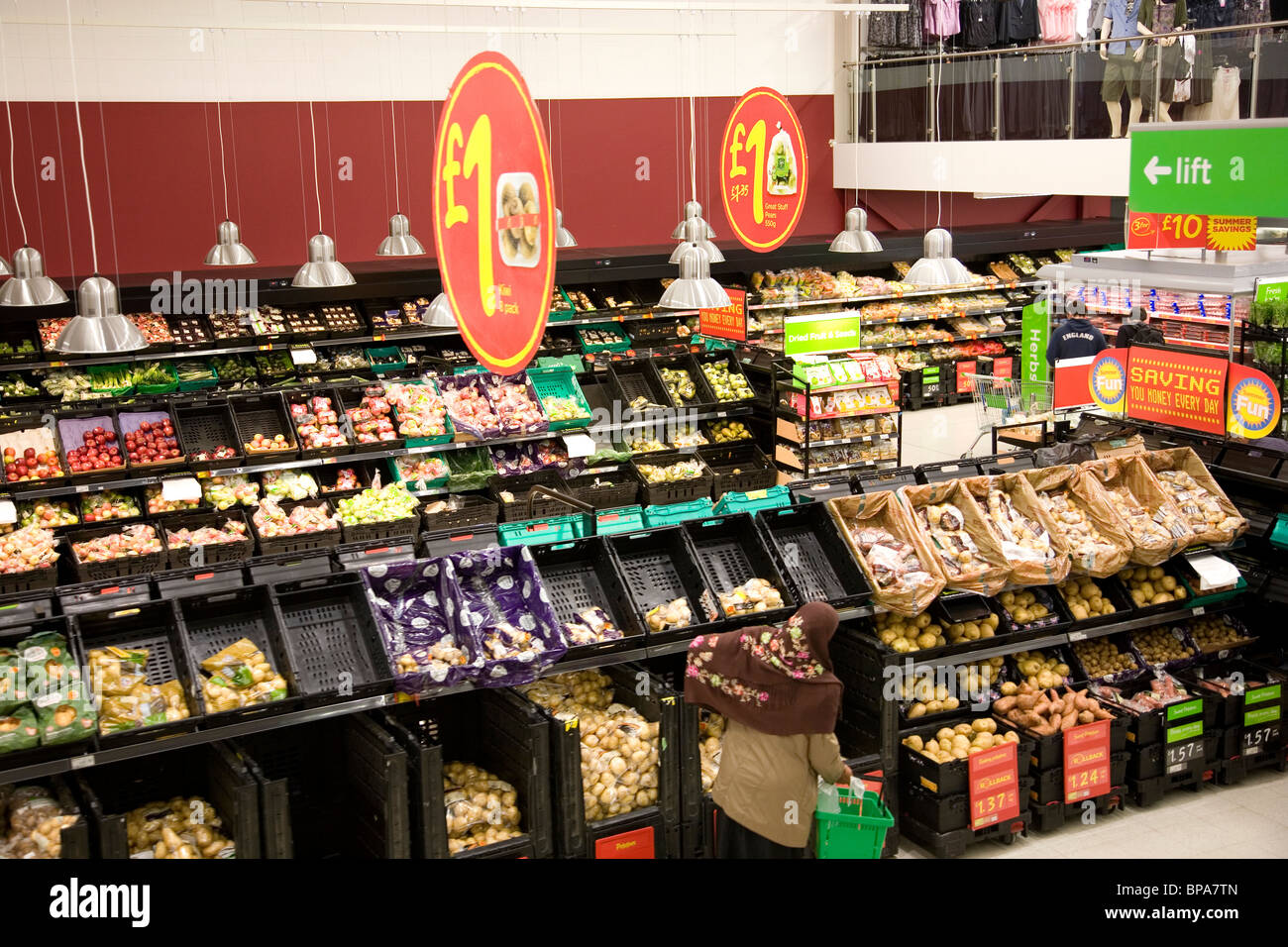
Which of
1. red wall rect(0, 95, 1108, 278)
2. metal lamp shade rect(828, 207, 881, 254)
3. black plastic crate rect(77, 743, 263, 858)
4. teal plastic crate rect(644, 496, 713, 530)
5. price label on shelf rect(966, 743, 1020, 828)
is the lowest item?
price label on shelf rect(966, 743, 1020, 828)

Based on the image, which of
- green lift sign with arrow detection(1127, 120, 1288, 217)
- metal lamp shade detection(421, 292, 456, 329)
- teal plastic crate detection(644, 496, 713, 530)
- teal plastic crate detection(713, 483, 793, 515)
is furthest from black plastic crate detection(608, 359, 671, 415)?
green lift sign with arrow detection(1127, 120, 1288, 217)

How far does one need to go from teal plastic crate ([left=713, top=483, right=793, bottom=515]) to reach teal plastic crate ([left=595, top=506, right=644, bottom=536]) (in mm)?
424

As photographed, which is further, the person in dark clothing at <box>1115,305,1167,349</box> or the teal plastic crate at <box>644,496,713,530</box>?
the person in dark clothing at <box>1115,305,1167,349</box>

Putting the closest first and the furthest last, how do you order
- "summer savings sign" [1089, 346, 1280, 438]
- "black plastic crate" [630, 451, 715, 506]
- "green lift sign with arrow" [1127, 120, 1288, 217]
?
"green lift sign with arrow" [1127, 120, 1288, 217] → "summer savings sign" [1089, 346, 1280, 438] → "black plastic crate" [630, 451, 715, 506]

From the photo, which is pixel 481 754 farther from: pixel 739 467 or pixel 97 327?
pixel 739 467

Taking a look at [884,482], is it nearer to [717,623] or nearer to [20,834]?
[717,623]

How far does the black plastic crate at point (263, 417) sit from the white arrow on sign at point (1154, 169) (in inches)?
231

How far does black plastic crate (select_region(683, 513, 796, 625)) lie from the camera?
5.68 m

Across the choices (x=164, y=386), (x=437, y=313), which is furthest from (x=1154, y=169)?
(x=164, y=386)

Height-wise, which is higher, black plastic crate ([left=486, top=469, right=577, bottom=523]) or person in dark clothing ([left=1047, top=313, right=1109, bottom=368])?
person in dark clothing ([left=1047, top=313, right=1109, bottom=368])

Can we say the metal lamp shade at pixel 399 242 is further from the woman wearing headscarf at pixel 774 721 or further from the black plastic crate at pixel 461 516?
the woman wearing headscarf at pixel 774 721

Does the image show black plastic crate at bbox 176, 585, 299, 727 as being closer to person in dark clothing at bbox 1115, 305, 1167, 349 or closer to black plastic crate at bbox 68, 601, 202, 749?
black plastic crate at bbox 68, 601, 202, 749

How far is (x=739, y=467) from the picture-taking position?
10148mm

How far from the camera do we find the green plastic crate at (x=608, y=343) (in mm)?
11617
